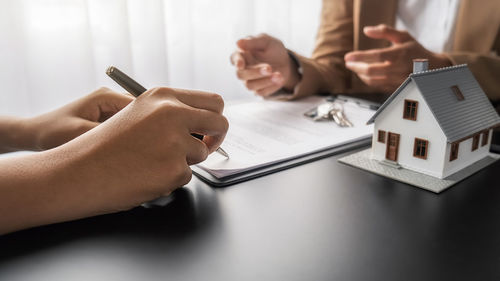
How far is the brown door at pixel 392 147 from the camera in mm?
504

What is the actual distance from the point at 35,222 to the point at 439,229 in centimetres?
40

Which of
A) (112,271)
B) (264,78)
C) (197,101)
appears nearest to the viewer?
(112,271)

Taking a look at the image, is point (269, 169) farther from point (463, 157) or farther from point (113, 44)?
point (113, 44)

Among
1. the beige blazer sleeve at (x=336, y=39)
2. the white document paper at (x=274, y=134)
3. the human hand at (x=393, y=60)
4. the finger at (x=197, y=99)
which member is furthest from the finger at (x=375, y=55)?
the finger at (x=197, y=99)

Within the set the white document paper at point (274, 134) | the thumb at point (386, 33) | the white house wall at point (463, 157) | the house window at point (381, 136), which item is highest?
the thumb at point (386, 33)

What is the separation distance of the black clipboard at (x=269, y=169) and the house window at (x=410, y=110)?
12cm

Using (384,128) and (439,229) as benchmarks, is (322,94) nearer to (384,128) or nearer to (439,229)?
(384,128)

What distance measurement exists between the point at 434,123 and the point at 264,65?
19.4 inches

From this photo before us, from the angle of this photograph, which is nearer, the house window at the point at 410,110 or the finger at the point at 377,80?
the house window at the point at 410,110

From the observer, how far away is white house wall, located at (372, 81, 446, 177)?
0.46 m

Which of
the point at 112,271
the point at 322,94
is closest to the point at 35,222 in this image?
the point at 112,271

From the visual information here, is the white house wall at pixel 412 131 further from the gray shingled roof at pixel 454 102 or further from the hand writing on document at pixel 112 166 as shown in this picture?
the hand writing on document at pixel 112 166

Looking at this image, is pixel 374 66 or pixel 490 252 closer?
pixel 490 252

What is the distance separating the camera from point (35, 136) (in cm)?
55
